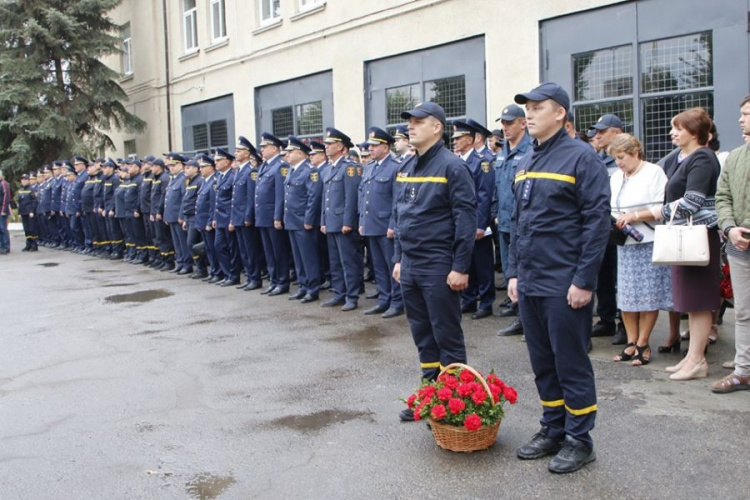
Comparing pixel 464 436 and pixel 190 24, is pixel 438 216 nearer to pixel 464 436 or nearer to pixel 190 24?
pixel 464 436

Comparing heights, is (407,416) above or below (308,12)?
below

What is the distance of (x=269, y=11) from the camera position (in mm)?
20328

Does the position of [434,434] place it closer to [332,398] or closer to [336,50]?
[332,398]

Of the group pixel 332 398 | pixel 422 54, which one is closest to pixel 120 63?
pixel 422 54

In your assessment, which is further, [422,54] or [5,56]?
[5,56]

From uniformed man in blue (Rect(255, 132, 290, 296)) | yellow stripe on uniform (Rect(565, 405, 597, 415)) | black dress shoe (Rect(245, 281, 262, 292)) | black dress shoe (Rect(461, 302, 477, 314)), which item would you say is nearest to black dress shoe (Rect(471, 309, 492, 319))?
black dress shoe (Rect(461, 302, 477, 314))

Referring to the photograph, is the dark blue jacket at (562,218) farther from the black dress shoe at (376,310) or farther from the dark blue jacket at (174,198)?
the dark blue jacket at (174,198)

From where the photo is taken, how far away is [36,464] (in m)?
4.63

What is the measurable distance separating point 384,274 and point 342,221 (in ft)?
3.08

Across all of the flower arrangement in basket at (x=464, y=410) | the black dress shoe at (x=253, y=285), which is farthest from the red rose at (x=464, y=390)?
the black dress shoe at (x=253, y=285)

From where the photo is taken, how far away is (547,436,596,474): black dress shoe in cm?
417

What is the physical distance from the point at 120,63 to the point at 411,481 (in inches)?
1106

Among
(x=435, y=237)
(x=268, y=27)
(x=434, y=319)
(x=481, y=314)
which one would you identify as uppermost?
(x=268, y=27)

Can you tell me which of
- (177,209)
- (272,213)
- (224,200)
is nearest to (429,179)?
(272,213)
